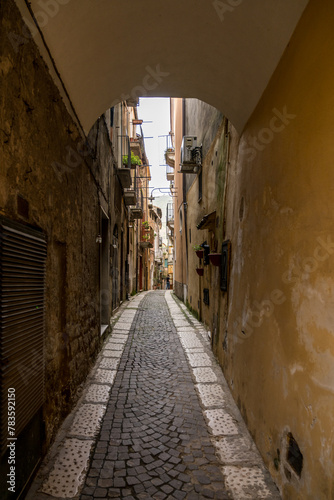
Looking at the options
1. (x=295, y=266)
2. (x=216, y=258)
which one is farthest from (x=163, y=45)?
(x=216, y=258)

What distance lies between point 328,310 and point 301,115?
1.29m

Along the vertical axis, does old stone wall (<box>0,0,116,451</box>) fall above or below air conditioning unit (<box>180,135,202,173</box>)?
below

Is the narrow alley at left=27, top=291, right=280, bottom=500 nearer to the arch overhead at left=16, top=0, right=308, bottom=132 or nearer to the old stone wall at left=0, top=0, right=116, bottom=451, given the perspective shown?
the old stone wall at left=0, top=0, right=116, bottom=451

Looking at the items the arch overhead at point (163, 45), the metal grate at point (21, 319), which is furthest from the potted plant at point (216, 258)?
the metal grate at point (21, 319)

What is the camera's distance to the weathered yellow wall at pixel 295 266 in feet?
5.16

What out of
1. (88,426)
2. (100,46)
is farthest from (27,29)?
(88,426)

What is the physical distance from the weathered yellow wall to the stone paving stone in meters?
0.56

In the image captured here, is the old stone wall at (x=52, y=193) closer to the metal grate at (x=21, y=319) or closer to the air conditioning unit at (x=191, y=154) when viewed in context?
the metal grate at (x=21, y=319)

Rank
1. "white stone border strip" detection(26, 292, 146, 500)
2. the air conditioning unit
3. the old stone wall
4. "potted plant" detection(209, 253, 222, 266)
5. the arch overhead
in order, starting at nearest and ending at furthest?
1. the old stone wall
2. "white stone border strip" detection(26, 292, 146, 500)
3. the arch overhead
4. "potted plant" detection(209, 253, 222, 266)
5. the air conditioning unit

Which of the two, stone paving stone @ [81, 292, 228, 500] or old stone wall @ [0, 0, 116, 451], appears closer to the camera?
old stone wall @ [0, 0, 116, 451]

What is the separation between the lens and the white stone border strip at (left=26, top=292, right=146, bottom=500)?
2041mm

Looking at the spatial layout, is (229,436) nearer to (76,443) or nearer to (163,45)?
(76,443)

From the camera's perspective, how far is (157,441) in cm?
263

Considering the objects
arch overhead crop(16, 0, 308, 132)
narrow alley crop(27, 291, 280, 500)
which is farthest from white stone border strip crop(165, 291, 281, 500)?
arch overhead crop(16, 0, 308, 132)
